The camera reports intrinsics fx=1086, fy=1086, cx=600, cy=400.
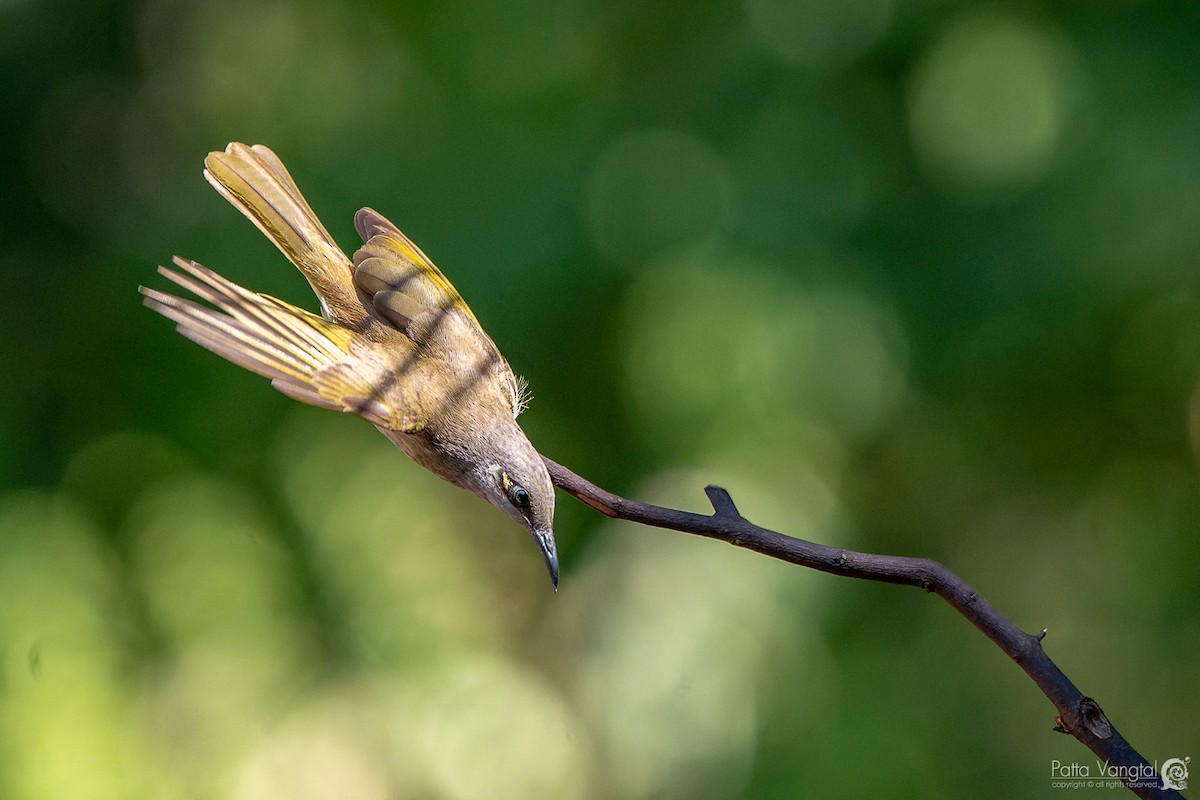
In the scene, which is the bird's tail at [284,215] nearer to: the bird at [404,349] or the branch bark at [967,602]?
the bird at [404,349]

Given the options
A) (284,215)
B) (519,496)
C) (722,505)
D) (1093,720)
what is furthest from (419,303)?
(1093,720)

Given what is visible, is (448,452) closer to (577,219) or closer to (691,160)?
(577,219)

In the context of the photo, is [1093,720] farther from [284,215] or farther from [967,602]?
[284,215]

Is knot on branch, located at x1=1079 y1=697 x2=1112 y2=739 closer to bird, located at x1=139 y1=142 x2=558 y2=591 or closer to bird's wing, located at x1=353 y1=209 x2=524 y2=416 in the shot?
bird, located at x1=139 y1=142 x2=558 y2=591

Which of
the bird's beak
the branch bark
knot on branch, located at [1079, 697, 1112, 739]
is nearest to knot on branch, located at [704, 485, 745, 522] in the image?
the branch bark

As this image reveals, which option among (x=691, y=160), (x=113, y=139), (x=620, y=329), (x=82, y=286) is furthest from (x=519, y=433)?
(x=113, y=139)

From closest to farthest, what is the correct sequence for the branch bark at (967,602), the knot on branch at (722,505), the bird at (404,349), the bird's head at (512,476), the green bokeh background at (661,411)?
the branch bark at (967,602) < the knot on branch at (722,505) < the bird at (404,349) < the bird's head at (512,476) < the green bokeh background at (661,411)

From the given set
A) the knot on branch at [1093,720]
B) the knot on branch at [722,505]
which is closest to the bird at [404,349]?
the knot on branch at [722,505]
